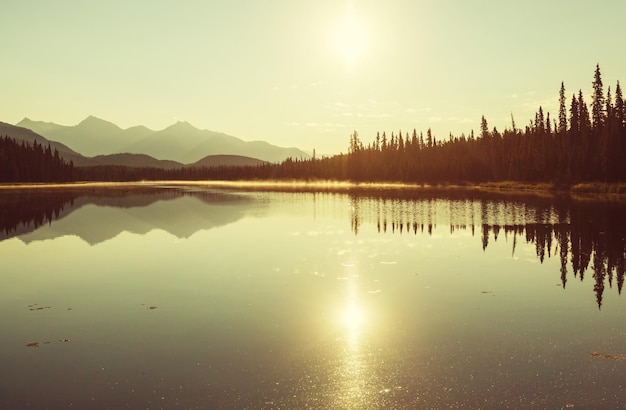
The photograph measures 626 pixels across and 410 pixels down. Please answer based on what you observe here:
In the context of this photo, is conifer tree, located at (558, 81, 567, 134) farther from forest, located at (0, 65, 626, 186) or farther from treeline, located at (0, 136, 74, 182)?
treeline, located at (0, 136, 74, 182)

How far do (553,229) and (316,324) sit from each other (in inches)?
1194

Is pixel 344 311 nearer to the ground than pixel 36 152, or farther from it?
nearer to the ground

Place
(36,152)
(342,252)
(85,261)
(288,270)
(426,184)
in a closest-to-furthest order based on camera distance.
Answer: (288,270) → (85,261) → (342,252) → (426,184) → (36,152)

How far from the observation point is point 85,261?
92.4ft

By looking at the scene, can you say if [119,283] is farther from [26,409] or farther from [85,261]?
[26,409]

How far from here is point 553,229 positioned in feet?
127

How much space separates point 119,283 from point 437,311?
1422 cm

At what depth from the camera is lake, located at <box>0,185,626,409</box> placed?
10516 millimetres

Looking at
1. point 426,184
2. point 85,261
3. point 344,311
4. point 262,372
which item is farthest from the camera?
point 426,184

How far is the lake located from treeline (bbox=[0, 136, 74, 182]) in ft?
519

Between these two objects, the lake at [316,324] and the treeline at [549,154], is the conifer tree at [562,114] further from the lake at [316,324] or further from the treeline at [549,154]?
the lake at [316,324]

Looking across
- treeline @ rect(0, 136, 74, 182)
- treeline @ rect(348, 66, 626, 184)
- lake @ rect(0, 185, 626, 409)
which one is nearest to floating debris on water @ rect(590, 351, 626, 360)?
lake @ rect(0, 185, 626, 409)

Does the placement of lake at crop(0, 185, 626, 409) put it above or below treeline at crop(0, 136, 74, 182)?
below

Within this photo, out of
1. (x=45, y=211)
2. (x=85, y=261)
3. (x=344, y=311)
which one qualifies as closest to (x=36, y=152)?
(x=45, y=211)
